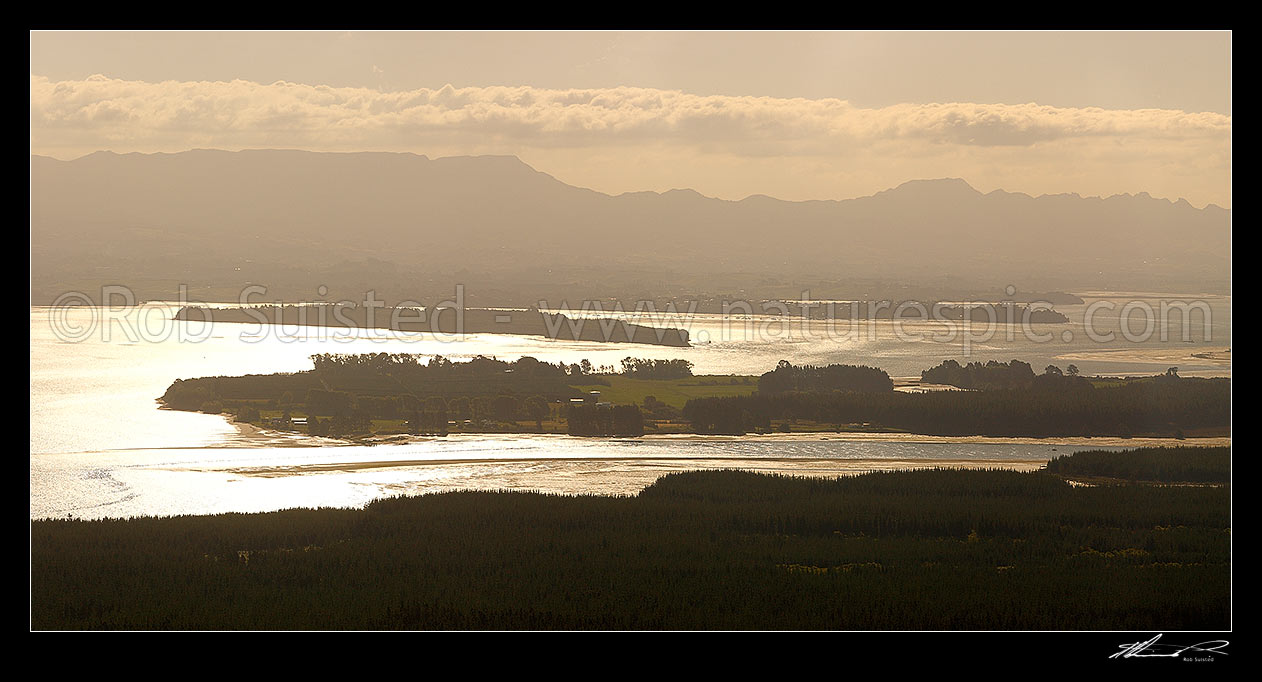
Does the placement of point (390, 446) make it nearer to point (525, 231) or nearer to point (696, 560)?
point (525, 231)

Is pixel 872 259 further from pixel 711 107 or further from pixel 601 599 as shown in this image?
pixel 601 599

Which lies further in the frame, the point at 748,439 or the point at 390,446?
the point at 748,439
